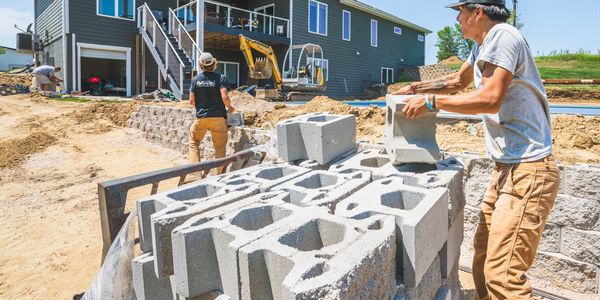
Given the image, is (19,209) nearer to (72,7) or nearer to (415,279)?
(415,279)

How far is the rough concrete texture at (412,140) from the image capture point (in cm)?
296

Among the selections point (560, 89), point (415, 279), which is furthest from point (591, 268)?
point (560, 89)

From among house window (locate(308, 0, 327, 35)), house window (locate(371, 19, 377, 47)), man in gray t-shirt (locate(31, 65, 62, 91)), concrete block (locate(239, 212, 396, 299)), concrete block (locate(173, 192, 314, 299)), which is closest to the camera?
concrete block (locate(239, 212, 396, 299))

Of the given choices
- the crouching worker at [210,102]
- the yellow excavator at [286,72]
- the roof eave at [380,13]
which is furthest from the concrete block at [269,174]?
the roof eave at [380,13]

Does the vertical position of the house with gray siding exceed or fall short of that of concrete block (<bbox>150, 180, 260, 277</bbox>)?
it exceeds it

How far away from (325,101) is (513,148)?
21.3 feet

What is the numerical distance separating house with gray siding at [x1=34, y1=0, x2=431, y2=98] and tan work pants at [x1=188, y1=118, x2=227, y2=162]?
25.2 feet

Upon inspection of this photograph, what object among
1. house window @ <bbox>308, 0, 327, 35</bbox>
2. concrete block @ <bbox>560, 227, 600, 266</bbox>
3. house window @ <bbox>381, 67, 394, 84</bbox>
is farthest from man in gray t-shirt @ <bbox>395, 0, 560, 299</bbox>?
house window @ <bbox>381, 67, 394, 84</bbox>

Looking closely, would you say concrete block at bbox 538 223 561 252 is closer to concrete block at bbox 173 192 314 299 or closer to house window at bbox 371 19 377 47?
concrete block at bbox 173 192 314 299

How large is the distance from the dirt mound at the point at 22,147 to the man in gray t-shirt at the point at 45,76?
707 centimetres

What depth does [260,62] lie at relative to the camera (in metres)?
16.5

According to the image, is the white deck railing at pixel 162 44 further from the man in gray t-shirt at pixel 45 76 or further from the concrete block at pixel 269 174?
the concrete block at pixel 269 174

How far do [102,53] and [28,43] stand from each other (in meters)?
5.30

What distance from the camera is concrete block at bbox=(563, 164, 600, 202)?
133 inches
